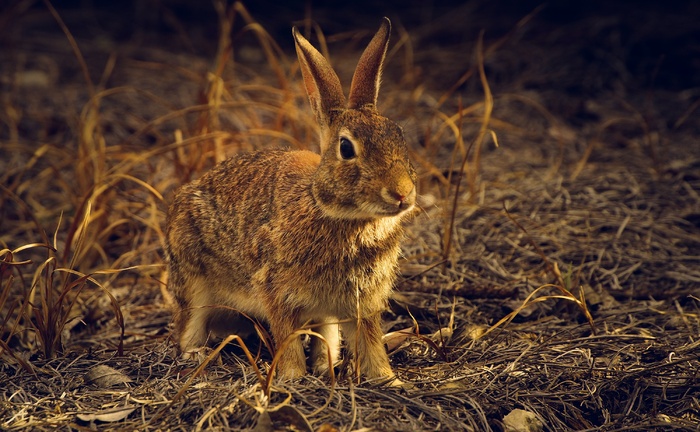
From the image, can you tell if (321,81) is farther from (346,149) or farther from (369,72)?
(346,149)

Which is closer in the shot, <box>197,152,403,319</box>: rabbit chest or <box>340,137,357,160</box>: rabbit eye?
<box>340,137,357,160</box>: rabbit eye

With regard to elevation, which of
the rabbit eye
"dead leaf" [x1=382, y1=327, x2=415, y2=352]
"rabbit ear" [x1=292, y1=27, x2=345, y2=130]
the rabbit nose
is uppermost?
"rabbit ear" [x1=292, y1=27, x2=345, y2=130]

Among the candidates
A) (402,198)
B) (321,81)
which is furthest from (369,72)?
(402,198)

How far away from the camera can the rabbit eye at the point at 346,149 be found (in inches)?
115

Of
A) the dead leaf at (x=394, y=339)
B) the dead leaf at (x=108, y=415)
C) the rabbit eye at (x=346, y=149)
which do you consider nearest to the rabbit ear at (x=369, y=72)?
the rabbit eye at (x=346, y=149)

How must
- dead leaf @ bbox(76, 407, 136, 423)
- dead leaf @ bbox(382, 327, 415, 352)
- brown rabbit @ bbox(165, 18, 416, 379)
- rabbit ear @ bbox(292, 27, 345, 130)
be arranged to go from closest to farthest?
dead leaf @ bbox(76, 407, 136, 423), brown rabbit @ bbox(165, 18, 416, 379), rabbit ear @ bbox(292, 27, 345, 130), dead leaf @ bbox(382, 327, 415, 352)

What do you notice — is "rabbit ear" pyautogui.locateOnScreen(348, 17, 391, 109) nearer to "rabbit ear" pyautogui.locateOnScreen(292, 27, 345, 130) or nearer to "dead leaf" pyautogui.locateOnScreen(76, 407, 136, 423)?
"rabbit ear" pyautogui.locateOnScreen(292, 27, 345, 130)

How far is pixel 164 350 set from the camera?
3.55 m

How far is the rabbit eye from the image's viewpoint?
2.92 meters

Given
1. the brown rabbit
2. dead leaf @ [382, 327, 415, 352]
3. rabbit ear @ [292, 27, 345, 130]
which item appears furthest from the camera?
dead leaf @ [382, 327, 415, 352]

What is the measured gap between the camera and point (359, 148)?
9.49ft

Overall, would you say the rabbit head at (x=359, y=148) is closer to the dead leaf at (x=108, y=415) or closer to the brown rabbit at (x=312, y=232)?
the brown rabbit at (x=312, y=232)

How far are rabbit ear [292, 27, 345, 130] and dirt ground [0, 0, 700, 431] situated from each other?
41 cm

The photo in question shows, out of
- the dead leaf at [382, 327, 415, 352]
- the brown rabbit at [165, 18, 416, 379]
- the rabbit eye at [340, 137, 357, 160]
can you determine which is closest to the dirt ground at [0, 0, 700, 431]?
the dead leaf at [382, 327, 415, 352]
